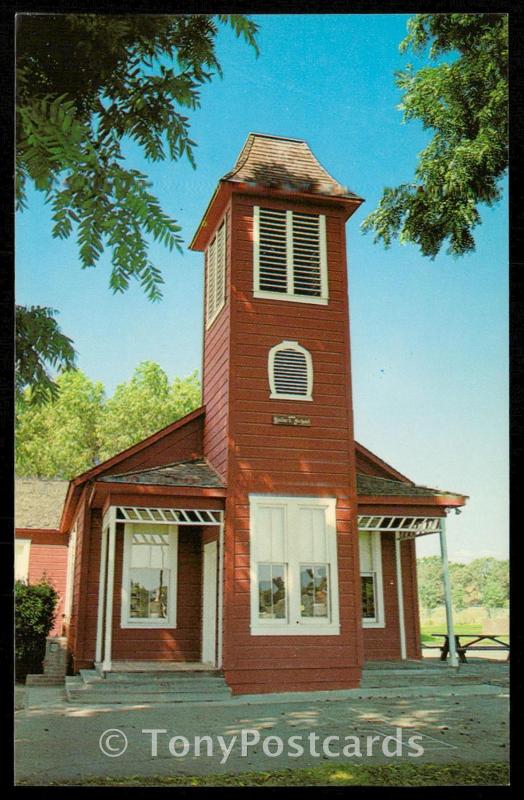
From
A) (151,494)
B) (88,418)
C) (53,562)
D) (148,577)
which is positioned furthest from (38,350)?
(53,562)

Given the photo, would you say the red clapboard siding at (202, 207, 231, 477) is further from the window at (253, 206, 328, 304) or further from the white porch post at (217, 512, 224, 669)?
the white porch post at (217, 512, 224, 669)

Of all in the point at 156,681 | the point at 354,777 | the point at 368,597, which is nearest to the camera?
the point at 354,777

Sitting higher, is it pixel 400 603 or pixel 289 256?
pixel 289 256

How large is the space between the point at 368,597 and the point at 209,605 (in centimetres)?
267

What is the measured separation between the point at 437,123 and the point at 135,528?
6.94 meters

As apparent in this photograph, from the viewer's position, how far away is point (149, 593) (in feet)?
37.1

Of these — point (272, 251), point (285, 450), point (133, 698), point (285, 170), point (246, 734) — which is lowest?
point (133, 698)

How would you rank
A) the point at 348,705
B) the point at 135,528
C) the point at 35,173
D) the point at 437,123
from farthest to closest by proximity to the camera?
the point at 135,528 → the point at 348,705 → the point at 437,123 → the point at 35,173

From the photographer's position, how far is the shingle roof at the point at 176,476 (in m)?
10.4

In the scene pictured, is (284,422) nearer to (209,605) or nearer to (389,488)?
(389,488)
